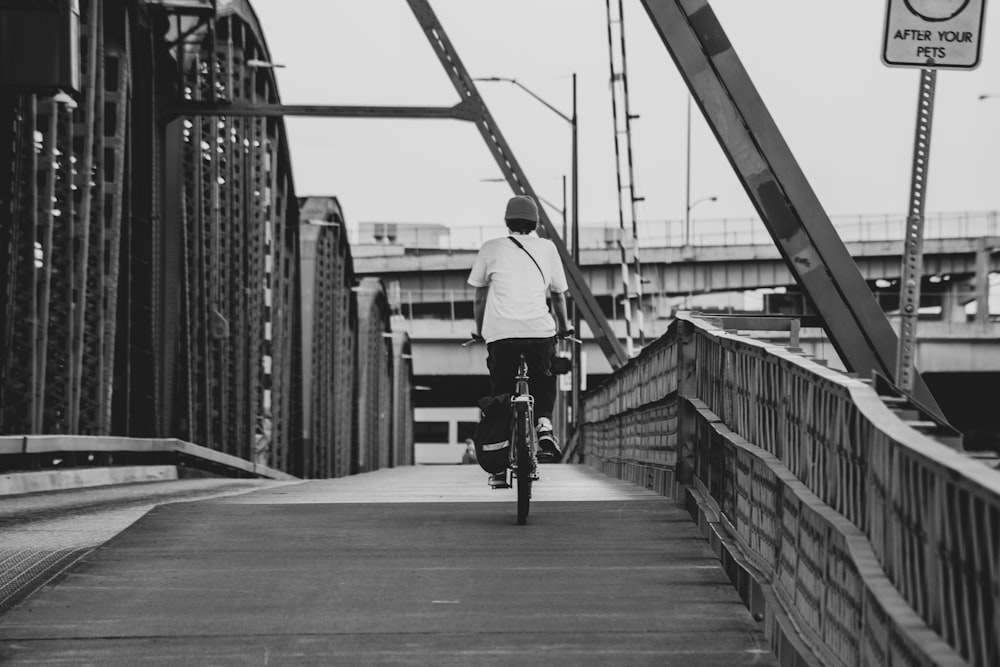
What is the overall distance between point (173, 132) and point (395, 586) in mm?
15435

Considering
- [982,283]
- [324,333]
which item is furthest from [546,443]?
[982,283]

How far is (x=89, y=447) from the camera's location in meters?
13.7

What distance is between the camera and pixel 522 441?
8.62 metres

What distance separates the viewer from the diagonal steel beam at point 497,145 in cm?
2183

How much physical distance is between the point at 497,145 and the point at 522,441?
15723mm

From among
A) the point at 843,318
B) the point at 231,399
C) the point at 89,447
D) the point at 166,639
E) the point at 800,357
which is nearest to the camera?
the point at 800,357

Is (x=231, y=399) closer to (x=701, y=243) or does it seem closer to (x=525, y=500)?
(x=525, y=500)

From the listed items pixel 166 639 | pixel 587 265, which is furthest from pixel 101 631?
pixel 587 265

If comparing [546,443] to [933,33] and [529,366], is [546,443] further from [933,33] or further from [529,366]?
[933,33]

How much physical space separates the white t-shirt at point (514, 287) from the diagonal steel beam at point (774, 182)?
179 cm

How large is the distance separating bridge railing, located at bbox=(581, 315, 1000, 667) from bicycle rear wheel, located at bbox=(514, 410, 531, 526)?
2.79 feet


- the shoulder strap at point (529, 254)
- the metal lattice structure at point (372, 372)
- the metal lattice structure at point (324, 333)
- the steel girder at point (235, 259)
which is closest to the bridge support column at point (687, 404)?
the shoulder strap at point (529, 254)

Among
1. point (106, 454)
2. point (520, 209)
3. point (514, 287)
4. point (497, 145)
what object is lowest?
point (106, 454)

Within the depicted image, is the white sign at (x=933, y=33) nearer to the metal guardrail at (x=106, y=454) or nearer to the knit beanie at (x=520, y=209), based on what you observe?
the knit beanie at (x=520, y=209)
